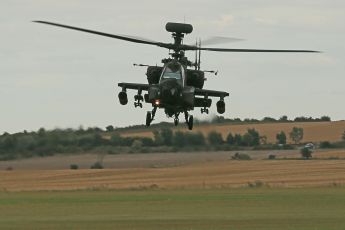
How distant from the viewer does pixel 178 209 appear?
96.2 m

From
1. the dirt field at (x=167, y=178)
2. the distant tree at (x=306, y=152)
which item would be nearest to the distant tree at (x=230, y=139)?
the dirt field at (x=167, y=178)

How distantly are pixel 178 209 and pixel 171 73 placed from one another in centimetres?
2991

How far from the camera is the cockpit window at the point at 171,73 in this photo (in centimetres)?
6738

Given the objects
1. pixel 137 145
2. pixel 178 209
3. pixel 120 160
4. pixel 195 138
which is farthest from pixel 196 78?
pixel 120 160

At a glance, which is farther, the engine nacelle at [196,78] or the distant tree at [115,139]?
the distant tree at [115,139]

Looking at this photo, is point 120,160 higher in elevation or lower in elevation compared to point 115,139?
lower

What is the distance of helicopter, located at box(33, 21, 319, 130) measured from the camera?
66312mm

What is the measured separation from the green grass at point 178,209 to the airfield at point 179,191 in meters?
0.07

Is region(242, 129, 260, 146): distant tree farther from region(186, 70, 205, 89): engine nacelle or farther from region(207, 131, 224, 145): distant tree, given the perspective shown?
region(186, 70, 205, 89): engine nacelle

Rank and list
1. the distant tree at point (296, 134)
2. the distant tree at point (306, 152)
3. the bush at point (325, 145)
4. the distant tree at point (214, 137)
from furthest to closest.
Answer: the distant tree at point (306, 152), the bush at point (325, 145), the distant tree at point (296, 134), the distant tree at point (214, 137)

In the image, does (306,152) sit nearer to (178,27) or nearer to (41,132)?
(41,132)

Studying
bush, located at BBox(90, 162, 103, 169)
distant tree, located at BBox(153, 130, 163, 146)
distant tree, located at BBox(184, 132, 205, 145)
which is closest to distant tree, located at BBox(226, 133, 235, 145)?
distant tree, located at BBox(153, 130, 163, 146)

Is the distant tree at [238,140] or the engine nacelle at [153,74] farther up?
the engine nacelle at [153,74]

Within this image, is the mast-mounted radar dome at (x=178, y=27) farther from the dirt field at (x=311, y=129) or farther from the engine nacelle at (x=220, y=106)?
the dirt field at (x=311, y=129)
